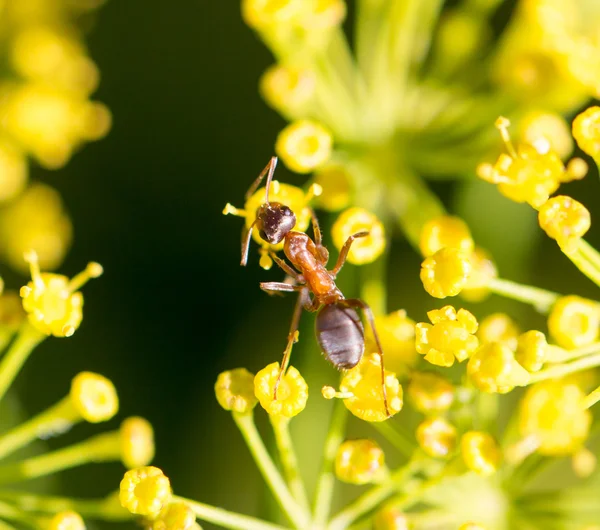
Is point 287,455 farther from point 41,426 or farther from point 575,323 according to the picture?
point 575,323

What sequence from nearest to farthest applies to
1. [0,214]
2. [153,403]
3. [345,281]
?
[345,281] < [153,403] < [0,214]

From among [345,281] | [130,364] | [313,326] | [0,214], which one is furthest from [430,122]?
[0,214]

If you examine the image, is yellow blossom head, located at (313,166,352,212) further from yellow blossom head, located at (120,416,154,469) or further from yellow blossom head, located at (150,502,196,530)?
yellow blossom head, located at (150,502,196,530)

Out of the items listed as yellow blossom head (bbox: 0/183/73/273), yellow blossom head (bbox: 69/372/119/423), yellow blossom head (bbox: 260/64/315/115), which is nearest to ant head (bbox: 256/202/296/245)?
yellow blossom head (bbox: 260/64/315/115)

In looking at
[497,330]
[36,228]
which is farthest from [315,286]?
[36,228]

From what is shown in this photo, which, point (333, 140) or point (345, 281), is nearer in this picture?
point (345, 281)

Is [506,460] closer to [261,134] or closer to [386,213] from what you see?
[386,213]

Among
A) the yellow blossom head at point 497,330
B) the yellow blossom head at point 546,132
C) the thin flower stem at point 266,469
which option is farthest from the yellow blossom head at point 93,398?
the yellow blossom head at point 546,132
